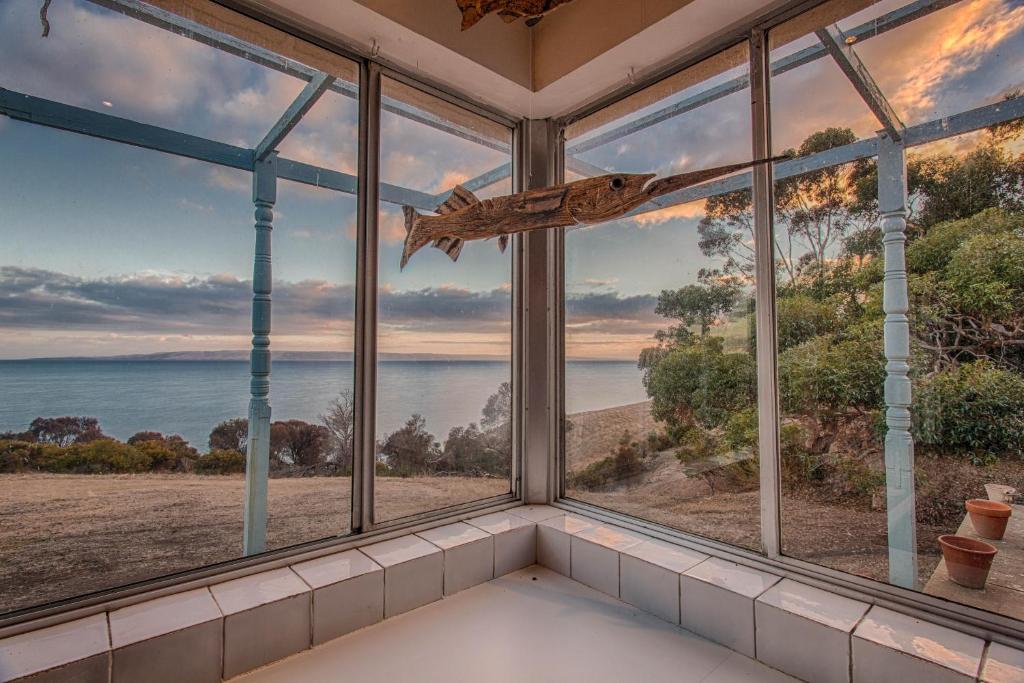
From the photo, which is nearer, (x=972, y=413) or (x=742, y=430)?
(x=972, y=413)

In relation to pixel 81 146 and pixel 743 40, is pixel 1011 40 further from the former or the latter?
pixel 81 146

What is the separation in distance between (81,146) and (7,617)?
1.17 meters

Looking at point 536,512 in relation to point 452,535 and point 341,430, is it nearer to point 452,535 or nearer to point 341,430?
point 452,535

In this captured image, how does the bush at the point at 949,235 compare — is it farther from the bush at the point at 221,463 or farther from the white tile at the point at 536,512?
the bush at the point at 221,463

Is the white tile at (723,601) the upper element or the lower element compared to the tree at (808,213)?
lower

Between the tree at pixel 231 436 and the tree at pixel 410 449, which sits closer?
the tree at pixel 231 436

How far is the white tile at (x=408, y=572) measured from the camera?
1.48 meters

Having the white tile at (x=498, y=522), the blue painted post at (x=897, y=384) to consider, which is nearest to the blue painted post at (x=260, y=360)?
the white tile at (x=498, y=522)

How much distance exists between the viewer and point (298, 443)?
1.61m

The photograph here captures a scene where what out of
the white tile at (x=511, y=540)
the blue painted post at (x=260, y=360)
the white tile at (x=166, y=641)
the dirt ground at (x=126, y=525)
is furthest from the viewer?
the white tile at (x=511, y=540)

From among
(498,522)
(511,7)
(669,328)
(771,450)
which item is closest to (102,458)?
(498,522)

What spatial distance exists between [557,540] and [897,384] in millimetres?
1170

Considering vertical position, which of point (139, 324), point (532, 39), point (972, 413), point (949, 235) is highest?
point (532, 39)

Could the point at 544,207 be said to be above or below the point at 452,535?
above
